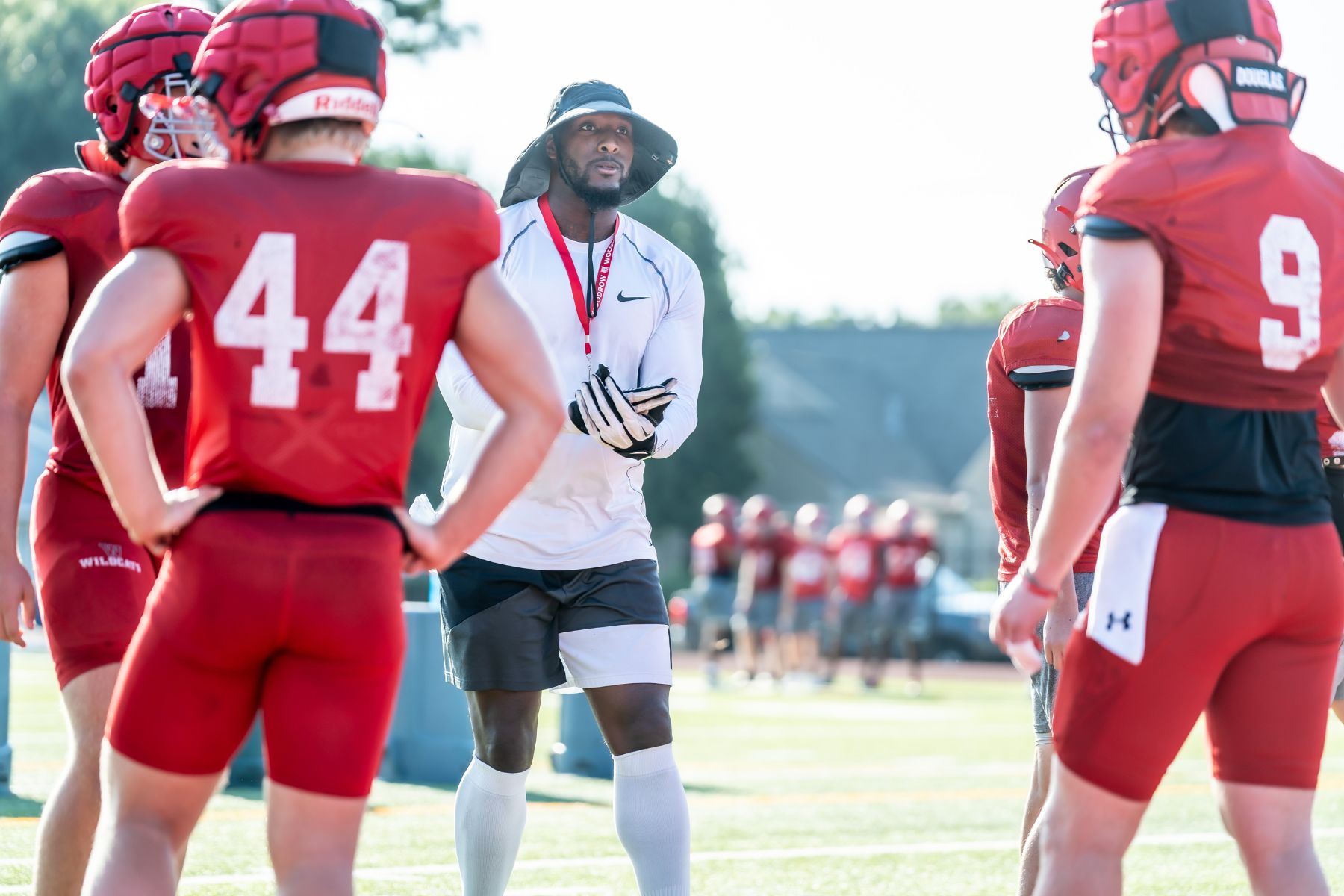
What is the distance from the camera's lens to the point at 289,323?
9.68 ft

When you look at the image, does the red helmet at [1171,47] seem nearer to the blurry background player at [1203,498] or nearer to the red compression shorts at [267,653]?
the blurry background player at [1203,498]

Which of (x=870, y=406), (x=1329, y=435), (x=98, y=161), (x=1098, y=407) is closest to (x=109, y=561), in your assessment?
(x=98, y=161)

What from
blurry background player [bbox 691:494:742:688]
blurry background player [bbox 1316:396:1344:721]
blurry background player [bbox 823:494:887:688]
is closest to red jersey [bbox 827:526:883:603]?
blurry background player [bbox 823:494:887:688]

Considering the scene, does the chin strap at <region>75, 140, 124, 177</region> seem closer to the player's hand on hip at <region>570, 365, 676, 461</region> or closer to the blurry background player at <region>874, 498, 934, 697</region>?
the player's hand on hip at <region>570, 365, 676, 461</region>

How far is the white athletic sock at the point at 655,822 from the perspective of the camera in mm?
4648

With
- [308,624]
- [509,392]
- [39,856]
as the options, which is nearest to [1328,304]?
[509,392]

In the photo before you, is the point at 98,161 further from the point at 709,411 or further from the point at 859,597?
the point at 709,411

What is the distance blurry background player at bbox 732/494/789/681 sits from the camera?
23.0m

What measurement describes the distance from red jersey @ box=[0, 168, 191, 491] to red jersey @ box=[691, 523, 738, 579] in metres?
19.7

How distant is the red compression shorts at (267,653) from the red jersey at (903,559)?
19.8 m

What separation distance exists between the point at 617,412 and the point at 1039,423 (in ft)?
3.51

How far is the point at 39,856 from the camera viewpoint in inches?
156

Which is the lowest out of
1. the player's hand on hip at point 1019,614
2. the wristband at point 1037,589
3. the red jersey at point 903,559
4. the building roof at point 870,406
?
the building roof at point 870,406

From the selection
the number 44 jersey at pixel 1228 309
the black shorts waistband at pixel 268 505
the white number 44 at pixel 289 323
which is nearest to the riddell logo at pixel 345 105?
the white number 44 at pixel 289 323
